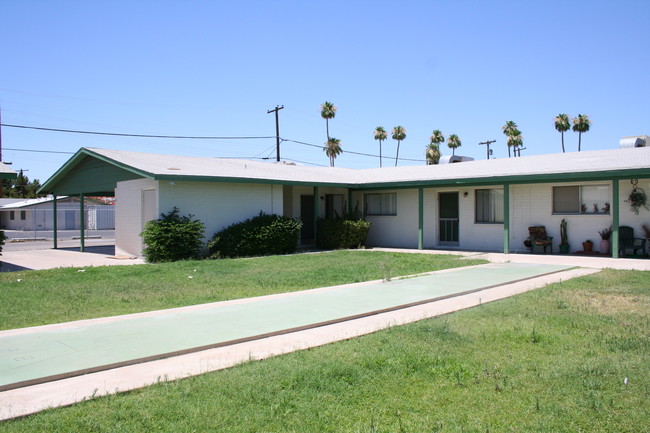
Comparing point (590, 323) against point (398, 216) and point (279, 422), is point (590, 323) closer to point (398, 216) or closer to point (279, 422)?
point (279, 422)

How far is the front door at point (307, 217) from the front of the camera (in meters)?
22.3

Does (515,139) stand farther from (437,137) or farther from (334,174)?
(334,174)

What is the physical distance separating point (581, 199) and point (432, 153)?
37966 millimetres

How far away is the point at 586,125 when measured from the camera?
49.7 m

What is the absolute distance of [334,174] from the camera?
2359cm

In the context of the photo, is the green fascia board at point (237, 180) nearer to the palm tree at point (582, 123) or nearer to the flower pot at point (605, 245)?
the flower pot at point (605, 245)

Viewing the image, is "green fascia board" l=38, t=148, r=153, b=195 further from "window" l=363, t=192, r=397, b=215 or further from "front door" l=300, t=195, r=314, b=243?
"window" l=363, t=192, r=397, b=215

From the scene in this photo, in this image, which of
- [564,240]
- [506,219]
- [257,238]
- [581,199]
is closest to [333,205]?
[257,238]

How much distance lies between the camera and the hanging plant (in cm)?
1548

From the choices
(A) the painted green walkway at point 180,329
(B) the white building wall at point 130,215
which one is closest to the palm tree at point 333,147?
(B) the white building wall at point 130,215

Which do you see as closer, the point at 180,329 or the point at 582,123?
the point at 180,329

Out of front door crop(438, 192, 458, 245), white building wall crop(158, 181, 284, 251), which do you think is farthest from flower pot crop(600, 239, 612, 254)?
white building wall crop(158, 181, 284, 251)

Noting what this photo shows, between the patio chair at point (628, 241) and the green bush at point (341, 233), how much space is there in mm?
8805

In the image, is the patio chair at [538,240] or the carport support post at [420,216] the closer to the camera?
the patio chair at [538,240]
